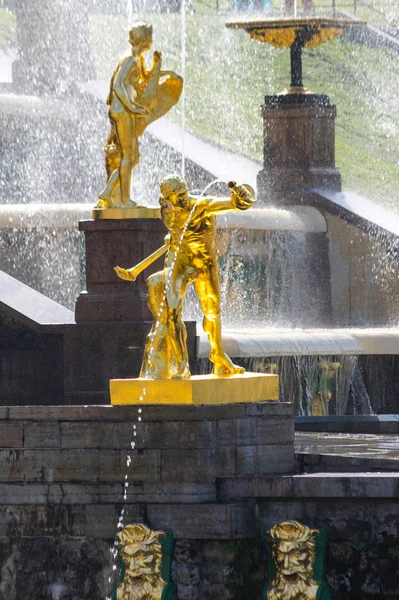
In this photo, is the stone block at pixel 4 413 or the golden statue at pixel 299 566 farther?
the stone block at pixel 4 413

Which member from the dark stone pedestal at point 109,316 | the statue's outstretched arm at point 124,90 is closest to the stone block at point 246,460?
the dark stone pedestal at point 109,316

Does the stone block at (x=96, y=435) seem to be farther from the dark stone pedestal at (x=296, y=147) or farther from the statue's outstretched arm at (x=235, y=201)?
the dark stone pedestal at (x=296, y=147)

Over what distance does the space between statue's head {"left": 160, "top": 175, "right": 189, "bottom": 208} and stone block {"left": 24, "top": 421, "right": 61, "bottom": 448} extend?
5.08 feet

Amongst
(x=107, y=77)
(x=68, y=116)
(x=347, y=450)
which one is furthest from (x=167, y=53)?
(x=347, y=450)

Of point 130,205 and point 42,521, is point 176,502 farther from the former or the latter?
point 130,205

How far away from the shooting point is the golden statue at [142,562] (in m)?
11.6

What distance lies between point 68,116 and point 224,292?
267 inches

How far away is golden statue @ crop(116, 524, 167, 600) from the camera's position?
11633 millimetres

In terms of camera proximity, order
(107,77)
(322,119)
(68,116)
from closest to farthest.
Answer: (322,119)
(68,116)
(107,77)

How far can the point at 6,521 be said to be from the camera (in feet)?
39.4

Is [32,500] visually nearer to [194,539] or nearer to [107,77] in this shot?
[194,539]

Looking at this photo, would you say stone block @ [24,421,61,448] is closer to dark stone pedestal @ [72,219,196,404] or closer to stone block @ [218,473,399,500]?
stone block @ [218,473,399,500]

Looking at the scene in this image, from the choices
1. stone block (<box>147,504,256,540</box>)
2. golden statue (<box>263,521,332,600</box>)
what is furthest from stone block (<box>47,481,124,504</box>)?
golden statue (<box>263,521,332,600</box>)

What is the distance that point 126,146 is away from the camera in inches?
647
